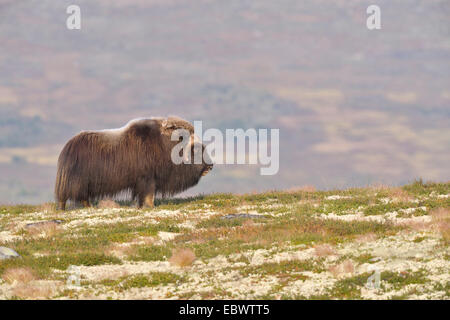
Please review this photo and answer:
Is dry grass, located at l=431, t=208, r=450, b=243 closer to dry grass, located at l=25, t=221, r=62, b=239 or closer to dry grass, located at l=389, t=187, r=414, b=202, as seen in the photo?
dry grass, located at l=389, t=187, r=414, b=202

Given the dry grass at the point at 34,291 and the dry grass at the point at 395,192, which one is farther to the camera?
the dry grass at the point at 395,192

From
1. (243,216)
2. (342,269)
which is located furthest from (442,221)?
(243,216)

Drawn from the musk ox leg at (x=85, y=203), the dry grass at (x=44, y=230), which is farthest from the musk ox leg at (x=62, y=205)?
the dry grass at (x=44, y=230)

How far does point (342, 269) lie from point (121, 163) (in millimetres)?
13477

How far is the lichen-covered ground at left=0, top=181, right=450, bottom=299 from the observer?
11.2 m

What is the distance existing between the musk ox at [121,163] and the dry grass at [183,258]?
9.92 metres

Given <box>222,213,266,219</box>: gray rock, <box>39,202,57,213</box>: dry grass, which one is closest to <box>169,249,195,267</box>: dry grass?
<box>222,213,266,219</box>: gray rock

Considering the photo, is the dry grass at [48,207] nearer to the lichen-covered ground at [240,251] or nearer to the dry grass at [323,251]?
the lichen-covered ground at [240,251]

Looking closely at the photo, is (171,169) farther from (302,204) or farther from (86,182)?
(302,204)

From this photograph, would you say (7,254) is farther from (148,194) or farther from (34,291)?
(148,194)

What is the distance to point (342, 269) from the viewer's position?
39.1ft

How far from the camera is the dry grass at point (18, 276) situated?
12.8 m
